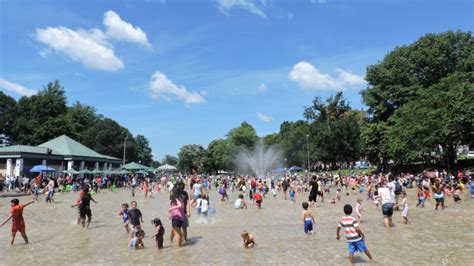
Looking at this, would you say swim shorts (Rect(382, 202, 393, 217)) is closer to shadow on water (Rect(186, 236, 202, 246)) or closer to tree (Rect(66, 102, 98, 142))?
shadow on water (Rect(186, 236, 202, 246))

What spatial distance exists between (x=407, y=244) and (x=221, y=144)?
107 meters

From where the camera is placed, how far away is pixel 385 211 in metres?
14.6

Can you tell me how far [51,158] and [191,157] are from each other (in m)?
86.9

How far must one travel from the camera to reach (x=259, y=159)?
9425cm

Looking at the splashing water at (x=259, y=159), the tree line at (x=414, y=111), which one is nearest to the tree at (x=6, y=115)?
the splashing water at (x=259, y=159)

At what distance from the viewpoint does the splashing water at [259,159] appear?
87.6 metres

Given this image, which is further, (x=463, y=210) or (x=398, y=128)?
(x=398, y=128)

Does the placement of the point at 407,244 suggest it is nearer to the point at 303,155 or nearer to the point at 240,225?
the point at 240,225

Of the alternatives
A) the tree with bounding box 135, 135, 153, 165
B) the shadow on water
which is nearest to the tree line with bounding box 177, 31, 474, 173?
the shadow on water

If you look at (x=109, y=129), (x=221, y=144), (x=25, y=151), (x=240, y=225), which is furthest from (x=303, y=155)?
(x=240, y=225)

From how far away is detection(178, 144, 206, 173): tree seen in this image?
443ft

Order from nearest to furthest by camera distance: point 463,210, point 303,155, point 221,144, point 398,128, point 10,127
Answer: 1. point 463,210
2. point 398,128
3. point 10,127
4. point 303,155
5. point 221,144

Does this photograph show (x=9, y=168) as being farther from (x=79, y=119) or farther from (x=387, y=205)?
(x=79, y=119)

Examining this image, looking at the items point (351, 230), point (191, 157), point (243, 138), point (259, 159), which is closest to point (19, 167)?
point (351, 230)
